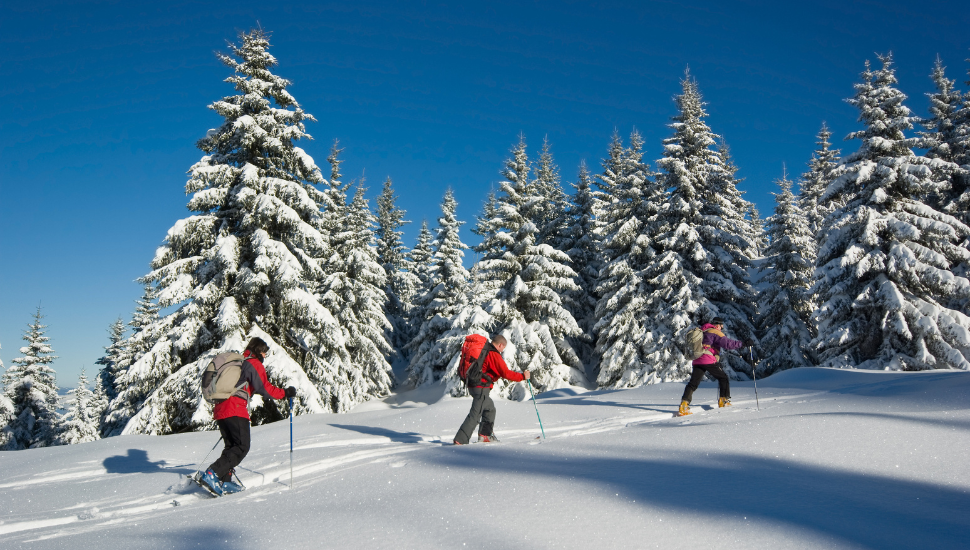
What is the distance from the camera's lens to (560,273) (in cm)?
2381

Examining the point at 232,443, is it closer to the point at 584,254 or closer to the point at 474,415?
the point at 474,415

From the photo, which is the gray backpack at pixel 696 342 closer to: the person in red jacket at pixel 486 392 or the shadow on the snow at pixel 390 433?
the person in red jacket at pixel 486 392

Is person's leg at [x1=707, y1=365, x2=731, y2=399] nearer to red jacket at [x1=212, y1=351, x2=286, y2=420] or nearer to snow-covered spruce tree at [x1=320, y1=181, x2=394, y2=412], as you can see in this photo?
red jacket at [x1=212, y1=351, x2=286, y2=420]

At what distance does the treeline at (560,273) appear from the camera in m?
14.5

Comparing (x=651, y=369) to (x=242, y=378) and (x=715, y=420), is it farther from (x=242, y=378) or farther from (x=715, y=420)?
(x=242, y=378)

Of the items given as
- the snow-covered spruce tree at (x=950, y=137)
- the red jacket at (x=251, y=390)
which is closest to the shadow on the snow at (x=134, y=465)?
the red jacket at (x=251, y=390)

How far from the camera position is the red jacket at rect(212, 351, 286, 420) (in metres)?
5.92

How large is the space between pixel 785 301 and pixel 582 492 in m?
23.4

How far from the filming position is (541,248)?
2317 cm

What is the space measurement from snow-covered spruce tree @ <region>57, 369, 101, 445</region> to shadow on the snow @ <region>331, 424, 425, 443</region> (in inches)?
1105

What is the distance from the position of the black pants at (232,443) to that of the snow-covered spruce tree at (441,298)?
2244 cm

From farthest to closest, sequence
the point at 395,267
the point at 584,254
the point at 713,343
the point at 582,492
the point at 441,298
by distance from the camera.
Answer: the point at 395,267 → the point at 441,298 → the point at 584,254 → the point at 713,343 → the point at 582,492

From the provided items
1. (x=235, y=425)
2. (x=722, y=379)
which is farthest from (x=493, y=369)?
(x=722, y=379)

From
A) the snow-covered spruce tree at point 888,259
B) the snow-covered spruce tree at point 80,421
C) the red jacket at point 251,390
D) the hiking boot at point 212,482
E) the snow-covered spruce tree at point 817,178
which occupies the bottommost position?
the snow-covered spruce tree at point 80,421
